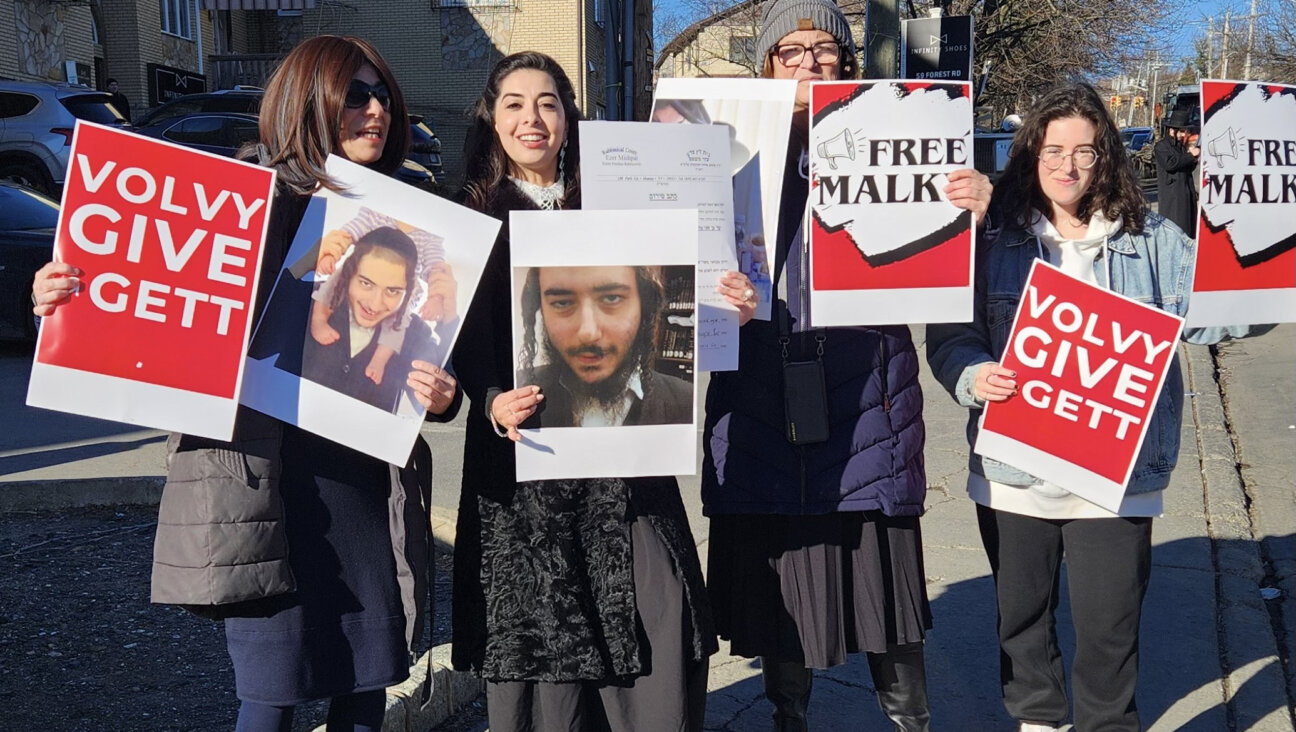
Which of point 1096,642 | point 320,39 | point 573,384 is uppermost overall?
point 320,39

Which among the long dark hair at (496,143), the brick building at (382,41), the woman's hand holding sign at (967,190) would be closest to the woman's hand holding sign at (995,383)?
the woman's hand holding sign at (967,190)

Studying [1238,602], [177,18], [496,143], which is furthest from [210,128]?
[496,143]

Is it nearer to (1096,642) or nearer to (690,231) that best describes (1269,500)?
(1096,642)

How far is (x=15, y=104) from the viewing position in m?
16.7

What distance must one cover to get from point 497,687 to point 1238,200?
220cm

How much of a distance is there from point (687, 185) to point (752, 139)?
0.26 m

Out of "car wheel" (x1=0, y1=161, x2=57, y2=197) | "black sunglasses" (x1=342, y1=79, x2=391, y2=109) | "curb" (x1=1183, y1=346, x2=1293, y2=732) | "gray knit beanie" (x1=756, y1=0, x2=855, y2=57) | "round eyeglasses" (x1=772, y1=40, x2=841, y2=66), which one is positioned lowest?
"curb" (x1=1183, y1=346, x2=1293, y2=732)

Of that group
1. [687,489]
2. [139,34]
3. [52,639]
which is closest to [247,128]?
[139,34]

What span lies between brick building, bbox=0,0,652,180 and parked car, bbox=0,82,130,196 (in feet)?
36.3

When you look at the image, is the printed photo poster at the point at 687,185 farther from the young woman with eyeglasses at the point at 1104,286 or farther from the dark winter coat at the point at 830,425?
the young woman with eyeglasses at the point at 1104,286

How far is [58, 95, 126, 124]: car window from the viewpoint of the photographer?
55.8 ft

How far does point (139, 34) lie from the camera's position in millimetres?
29062

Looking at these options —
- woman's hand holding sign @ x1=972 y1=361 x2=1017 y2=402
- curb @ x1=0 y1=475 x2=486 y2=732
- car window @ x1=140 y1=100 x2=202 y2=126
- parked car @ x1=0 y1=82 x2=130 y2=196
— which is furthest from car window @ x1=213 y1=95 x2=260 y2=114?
woman's hand holding sign @ x1=972 y1=361 x2=1017 y2=402

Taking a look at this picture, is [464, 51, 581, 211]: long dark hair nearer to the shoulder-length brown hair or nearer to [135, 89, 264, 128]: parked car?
the shoulder-length brown hair
